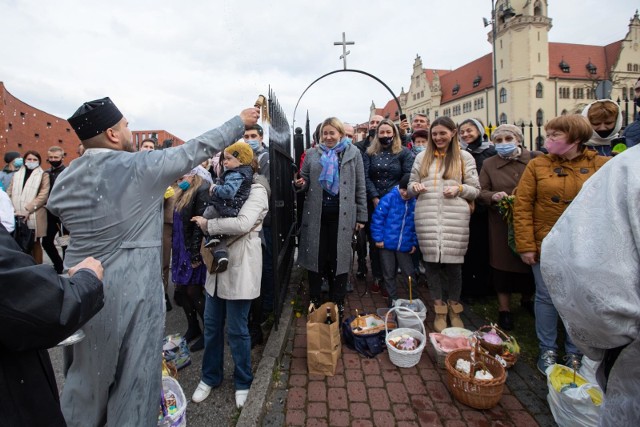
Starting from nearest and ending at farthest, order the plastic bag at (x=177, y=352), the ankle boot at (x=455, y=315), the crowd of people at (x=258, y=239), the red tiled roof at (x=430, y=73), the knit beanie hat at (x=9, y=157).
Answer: the crowd of people at (x=258, y=239) < the plastic bag at (x=177, y=352) < the ankle boot at (x=455, y=315) < the knit beanie hat at (x=9, y=157) < the red tiled roof at (x=430, y=73)

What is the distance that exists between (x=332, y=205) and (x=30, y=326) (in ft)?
10.0

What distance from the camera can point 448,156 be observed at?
12.7ft

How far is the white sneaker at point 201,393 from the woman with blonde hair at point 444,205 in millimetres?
2397

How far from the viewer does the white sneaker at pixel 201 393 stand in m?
2.81

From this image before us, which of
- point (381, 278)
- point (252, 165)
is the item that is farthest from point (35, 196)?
point (381, 278)

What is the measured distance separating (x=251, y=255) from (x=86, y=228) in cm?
123

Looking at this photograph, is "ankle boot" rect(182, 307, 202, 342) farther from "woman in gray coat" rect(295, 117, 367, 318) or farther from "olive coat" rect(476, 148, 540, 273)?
"olive coat" rect(476, 148, 540, 273)

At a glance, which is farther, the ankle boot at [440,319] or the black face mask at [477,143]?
the black face mask at [477,143]

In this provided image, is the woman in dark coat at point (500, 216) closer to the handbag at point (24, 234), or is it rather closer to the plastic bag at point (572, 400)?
the plastic bag at point (572, 400)

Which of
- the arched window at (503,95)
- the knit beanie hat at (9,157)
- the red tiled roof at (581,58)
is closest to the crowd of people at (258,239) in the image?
the knit beanie hat at (9,157)

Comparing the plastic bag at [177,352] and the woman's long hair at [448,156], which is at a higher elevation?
the woman's long hair at [448,156]

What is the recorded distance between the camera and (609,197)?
1.07 metres

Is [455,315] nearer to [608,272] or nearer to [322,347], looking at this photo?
[322,347]

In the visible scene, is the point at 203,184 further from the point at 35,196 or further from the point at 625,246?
the point at 35,196
